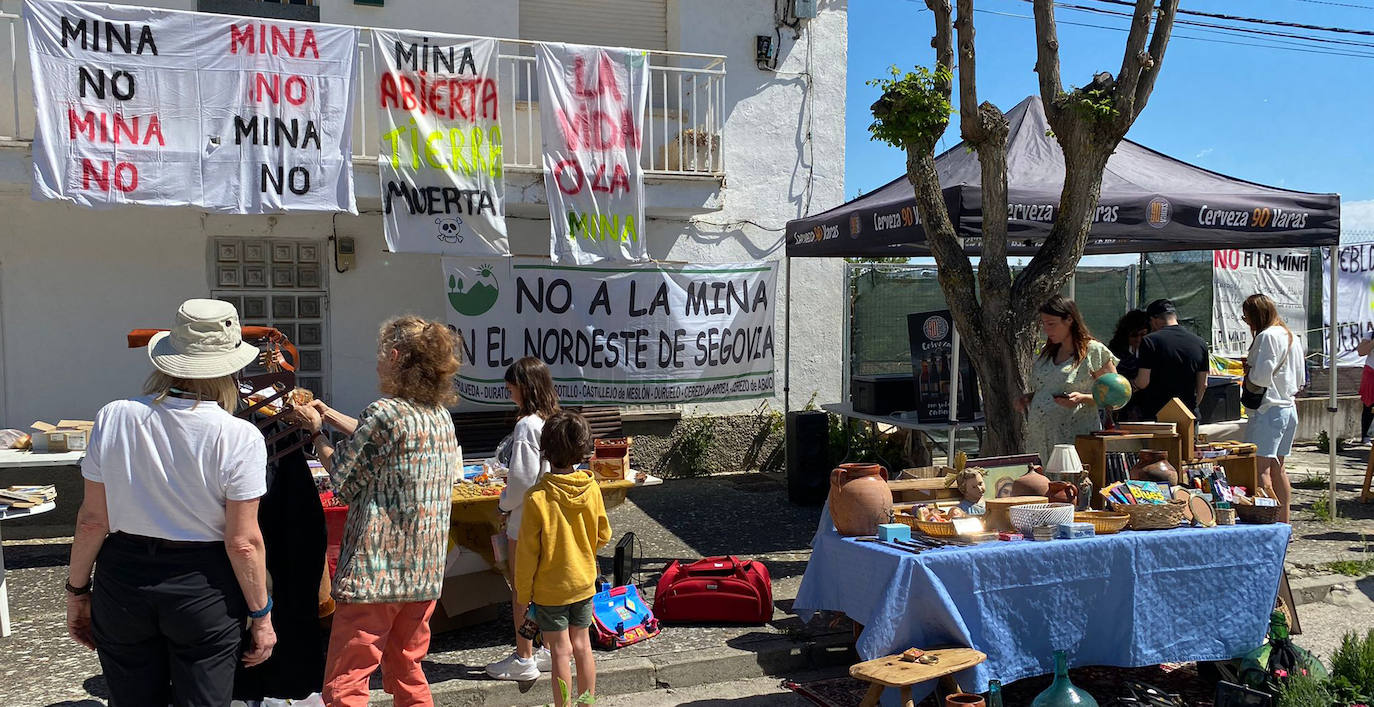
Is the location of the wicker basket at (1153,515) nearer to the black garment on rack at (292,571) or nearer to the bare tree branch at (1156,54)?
the bare tree branch at (1156,54)

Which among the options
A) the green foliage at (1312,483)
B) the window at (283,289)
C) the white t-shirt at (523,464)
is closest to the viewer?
the white t-shirt at (523,464)

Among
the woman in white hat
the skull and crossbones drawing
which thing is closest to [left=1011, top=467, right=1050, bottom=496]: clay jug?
the woman in white hat

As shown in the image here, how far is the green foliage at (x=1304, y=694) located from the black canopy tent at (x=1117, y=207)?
126 inches

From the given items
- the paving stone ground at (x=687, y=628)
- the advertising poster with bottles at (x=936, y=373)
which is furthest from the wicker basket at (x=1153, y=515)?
the advertising poster with bottles at (x=936, y=373)

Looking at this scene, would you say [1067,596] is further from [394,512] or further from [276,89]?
[276,89]

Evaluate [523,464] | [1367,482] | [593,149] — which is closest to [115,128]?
[593,149]

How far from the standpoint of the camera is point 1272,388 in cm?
716

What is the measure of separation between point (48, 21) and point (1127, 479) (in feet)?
25.8

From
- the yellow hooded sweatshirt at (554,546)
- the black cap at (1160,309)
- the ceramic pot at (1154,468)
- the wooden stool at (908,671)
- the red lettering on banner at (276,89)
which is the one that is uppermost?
the red lettering on banner at (276,89)

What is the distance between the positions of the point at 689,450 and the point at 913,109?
5.16m

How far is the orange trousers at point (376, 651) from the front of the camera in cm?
341

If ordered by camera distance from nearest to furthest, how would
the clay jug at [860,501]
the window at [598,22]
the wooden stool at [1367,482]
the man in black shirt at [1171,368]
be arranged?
the clay jug at [860,501] < the man in black shirt at [1171,368] < the wooden stool at [1367,482] < the window at [598,22]

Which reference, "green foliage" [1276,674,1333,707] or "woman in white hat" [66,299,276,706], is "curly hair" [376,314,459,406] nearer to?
"woman in white hat" [66,299,276,706]

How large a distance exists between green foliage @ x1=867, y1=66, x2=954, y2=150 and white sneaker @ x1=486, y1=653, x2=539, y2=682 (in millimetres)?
3583
